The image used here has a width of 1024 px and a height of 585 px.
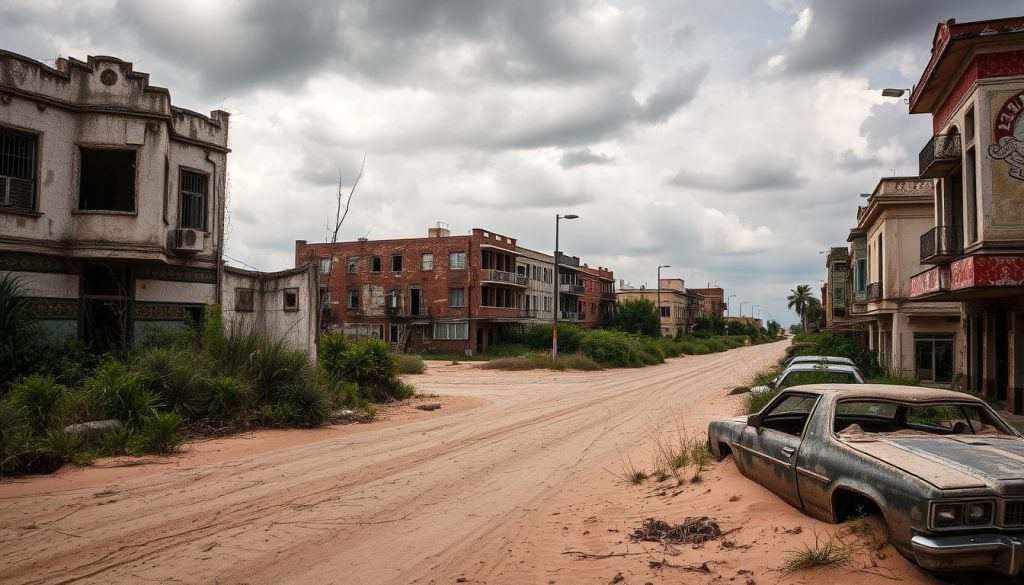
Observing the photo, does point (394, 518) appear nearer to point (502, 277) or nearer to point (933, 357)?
point (933, 357)

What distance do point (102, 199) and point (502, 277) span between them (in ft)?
133

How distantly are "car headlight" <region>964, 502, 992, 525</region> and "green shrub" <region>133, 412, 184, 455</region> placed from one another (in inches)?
419

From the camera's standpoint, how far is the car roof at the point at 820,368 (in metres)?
13.4

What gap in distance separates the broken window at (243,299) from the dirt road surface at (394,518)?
26.5 ft

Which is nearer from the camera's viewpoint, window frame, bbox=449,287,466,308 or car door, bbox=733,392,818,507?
car door, bbox=733,392,818,507

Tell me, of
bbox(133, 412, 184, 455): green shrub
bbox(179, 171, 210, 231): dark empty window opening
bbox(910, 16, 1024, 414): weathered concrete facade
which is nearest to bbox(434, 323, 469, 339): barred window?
bbox(179, 171, 210, 231): dark empty window opening

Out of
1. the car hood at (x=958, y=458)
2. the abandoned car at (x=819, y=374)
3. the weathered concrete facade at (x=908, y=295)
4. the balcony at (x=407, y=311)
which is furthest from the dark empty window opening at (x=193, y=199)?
the balcony at (x=407, y=311)

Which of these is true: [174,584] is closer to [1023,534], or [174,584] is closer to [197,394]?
[1023,534]

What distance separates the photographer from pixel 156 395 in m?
12.5

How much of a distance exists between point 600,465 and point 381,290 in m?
49.7

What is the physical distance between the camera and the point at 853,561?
463 centimetres

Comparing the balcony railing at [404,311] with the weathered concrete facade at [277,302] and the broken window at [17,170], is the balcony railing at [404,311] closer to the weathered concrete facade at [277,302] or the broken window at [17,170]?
the weathered concrete facade at [277,302]

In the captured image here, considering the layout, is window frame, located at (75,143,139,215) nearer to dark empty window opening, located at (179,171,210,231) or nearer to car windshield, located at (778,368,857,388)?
dark empty window opening, located at (179,171,210,231)

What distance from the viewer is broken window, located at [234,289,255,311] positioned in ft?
65.4
